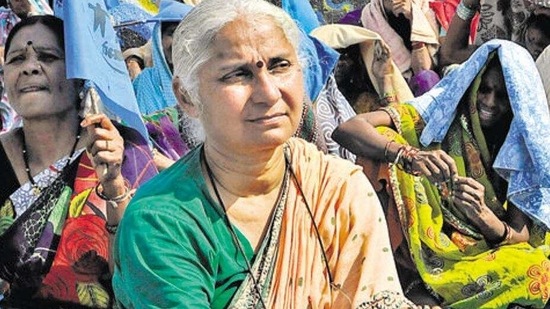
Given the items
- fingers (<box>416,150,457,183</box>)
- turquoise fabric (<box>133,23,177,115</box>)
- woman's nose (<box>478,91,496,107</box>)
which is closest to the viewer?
fingers (<box>416,150,457,183</box>)

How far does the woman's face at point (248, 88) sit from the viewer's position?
9.11ft

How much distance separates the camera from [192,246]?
2.78 metres

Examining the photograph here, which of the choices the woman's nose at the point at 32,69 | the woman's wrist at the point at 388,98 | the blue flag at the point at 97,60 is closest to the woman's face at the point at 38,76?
the woman's nose at the point at 32,69

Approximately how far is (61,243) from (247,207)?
1367mm

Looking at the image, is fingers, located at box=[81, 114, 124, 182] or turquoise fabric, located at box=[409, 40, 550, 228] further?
turquoise fabric, located at box=[409, 40, 550, 228]

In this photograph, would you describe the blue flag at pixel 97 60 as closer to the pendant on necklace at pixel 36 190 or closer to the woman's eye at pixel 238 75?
the pendant on necklace at pixel 36 190

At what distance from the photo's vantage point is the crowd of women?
9.19ft

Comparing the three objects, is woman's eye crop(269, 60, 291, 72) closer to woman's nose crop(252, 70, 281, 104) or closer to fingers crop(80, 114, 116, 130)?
woman's nose crop(252, 70, 281, 104)

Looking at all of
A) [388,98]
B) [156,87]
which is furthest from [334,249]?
[388,98]

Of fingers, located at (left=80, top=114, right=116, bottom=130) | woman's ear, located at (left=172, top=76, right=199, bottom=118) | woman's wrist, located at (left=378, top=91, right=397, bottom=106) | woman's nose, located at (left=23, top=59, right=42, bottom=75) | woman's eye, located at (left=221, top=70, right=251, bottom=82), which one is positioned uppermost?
woman's eye, located at (left=221, top=70, right=251, bottom=82)

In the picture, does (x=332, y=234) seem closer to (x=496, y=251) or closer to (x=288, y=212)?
(x=288, y=212)

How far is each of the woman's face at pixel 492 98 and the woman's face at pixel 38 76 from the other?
1850 millimetres

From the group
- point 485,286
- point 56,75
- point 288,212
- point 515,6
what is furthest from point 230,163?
point 515,6

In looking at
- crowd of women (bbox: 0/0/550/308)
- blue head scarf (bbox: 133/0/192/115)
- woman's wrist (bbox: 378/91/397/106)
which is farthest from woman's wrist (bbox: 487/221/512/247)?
blue head scarf (bbox: 133/0/192/115)
